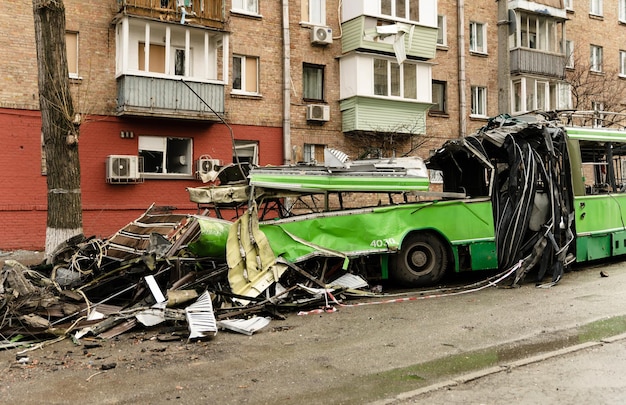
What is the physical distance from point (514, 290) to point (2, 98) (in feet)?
46.4

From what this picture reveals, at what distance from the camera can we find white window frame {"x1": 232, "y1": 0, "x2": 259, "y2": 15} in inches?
815

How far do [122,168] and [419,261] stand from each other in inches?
412

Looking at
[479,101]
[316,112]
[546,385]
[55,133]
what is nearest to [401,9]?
[316,112]

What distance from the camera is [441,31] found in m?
25.4

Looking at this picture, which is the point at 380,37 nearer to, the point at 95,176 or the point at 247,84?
Answer: the point at 247,84

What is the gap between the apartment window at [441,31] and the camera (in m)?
25.3

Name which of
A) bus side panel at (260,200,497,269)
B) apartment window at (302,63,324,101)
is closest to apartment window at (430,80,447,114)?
apartment window at (302,63,324,101)

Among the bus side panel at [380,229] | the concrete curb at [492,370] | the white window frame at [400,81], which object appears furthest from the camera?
the white window frame at [400,81]

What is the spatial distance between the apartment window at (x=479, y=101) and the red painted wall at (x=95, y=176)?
35.0 feet

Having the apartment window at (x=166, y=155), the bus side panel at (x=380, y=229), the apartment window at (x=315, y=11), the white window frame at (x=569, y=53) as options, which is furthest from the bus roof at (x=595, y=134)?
the white window frame at (x=569, y=53)

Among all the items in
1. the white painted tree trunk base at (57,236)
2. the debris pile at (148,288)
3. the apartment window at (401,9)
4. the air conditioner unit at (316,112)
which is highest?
the apartment window at (401,9)

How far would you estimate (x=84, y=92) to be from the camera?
17719 millimetres

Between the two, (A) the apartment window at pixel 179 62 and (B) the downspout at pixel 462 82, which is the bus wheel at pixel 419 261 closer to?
(A) the apartment window at pixel 179 62

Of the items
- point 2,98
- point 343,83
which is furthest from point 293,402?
point 343,83
